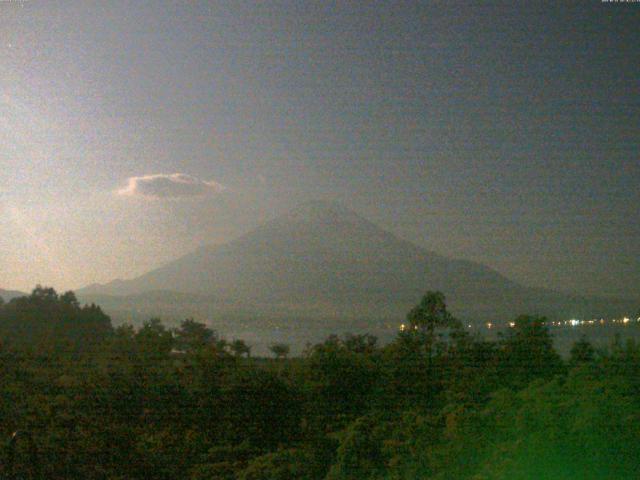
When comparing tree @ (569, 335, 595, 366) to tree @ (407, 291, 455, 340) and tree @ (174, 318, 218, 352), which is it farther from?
tree @ (174, 318, 218, 352)

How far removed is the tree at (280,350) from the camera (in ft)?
34.7

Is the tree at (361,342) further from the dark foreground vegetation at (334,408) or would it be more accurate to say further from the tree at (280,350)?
the tree at (280,350)

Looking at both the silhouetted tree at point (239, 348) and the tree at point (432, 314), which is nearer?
the tree at point (432, 314)

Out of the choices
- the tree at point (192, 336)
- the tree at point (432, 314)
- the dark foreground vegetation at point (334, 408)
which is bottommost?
the dark foreground vegetation at point (334, 408)

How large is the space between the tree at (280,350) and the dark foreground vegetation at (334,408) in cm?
5

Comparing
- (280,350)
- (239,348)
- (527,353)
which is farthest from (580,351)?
(239,348)

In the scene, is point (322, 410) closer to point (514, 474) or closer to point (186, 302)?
point (514, 474)

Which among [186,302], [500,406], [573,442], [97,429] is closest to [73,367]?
[97,429]

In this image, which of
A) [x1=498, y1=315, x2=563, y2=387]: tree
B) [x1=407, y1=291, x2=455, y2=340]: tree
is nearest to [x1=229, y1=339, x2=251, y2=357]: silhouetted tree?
[x1=407, y1=291, x2=455, y2=340]: tree

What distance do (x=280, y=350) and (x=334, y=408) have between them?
9.59 feet

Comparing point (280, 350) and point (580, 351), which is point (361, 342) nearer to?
point (280, 350)

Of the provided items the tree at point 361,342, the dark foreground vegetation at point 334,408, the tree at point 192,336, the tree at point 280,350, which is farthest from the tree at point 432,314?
the tree at point 192,336

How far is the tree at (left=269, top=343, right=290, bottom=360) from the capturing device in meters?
10.6

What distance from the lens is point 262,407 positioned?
848 cm
